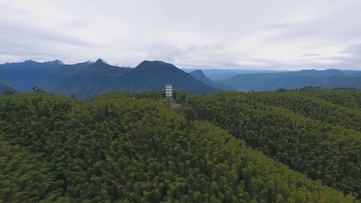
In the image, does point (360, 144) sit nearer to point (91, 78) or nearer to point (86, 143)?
point (86, 143)

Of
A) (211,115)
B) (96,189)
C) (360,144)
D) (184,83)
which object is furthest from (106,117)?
(184,83)

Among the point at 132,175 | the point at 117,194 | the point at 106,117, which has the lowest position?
the point at 117,194

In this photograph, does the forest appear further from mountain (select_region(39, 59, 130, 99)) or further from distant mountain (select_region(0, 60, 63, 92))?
distant mountain (select_region(0, 60, 63, 92))

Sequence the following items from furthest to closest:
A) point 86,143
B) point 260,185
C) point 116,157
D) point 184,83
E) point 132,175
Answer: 1. point 184,83
2. point 86,143
3. point 116,157
4. point 132,175
5. point 260,185

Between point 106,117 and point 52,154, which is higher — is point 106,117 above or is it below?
above

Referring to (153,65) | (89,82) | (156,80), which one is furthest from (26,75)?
(156,80)

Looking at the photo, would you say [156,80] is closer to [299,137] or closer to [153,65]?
[153,65]

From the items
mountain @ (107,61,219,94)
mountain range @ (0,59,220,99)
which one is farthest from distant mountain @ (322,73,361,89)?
mountain @ (107,61,219,94)
